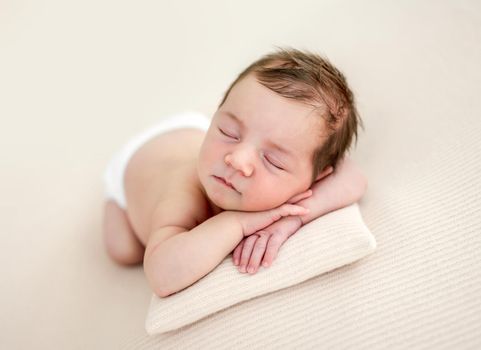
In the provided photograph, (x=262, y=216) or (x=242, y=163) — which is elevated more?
(x=242, y=163)

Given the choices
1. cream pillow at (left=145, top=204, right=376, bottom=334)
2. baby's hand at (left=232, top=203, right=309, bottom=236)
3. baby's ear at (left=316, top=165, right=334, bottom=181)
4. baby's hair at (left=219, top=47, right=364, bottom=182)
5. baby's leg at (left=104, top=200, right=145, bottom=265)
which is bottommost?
baby's leg at (left=104, top=200, right=145, bottom=265)

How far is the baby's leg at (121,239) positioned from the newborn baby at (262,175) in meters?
0.22

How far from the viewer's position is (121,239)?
1.32 metres

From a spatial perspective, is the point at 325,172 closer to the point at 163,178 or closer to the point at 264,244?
the point at 264,244

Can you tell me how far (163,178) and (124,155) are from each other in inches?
10.3

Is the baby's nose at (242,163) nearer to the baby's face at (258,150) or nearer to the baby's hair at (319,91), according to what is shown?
the baby's face at (258,150)

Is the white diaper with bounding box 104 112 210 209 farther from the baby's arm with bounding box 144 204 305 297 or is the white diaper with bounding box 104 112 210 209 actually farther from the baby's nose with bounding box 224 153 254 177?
the baby's nose with bounding box 224 153 254 177

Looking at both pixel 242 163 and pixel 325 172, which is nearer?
pixel 242 163

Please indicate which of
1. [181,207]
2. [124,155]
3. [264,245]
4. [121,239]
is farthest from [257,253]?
[124,155]

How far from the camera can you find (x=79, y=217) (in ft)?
4.92

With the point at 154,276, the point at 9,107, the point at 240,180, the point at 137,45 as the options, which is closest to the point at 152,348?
the point at 154,276

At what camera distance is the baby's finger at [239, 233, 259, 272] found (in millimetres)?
942

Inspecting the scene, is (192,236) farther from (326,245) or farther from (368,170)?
(368,170)

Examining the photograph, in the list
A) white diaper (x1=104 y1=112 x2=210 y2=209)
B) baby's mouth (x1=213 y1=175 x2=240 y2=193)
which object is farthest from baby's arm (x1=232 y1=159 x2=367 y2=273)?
white diaper (x1=104 y1=112 x2=210 y2=209)
